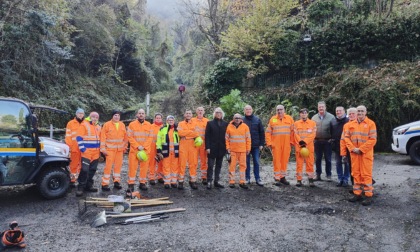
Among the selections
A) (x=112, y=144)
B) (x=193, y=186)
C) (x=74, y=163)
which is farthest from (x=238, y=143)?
(x=74, y=163)

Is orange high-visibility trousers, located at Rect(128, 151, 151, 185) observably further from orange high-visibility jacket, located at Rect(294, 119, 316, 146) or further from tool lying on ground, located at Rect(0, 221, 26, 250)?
orange high-visibility jacket, located at Rect(294, 119, 316, 146)

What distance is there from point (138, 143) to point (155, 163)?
1053 millimetres

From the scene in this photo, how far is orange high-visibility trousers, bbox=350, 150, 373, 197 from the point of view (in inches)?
237

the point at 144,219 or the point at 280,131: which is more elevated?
the point at 280,131

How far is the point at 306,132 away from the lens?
24.5 feet

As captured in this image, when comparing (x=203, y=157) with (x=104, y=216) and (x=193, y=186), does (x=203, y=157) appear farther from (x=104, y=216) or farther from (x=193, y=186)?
(x=104, y=216)

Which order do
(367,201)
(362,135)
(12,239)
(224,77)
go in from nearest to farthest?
(12,239)
(367,201)
(362,135)
(224,77)

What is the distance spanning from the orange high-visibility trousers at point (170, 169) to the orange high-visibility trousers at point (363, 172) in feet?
12.9

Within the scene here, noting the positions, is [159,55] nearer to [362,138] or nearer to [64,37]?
[64,37]

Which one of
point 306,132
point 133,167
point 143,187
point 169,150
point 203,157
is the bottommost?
point 143,187

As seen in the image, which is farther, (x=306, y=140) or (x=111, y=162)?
(x=306, y=140)

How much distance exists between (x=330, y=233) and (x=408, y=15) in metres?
14.1

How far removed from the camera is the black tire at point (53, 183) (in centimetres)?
627

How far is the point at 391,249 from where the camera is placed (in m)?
4.14
